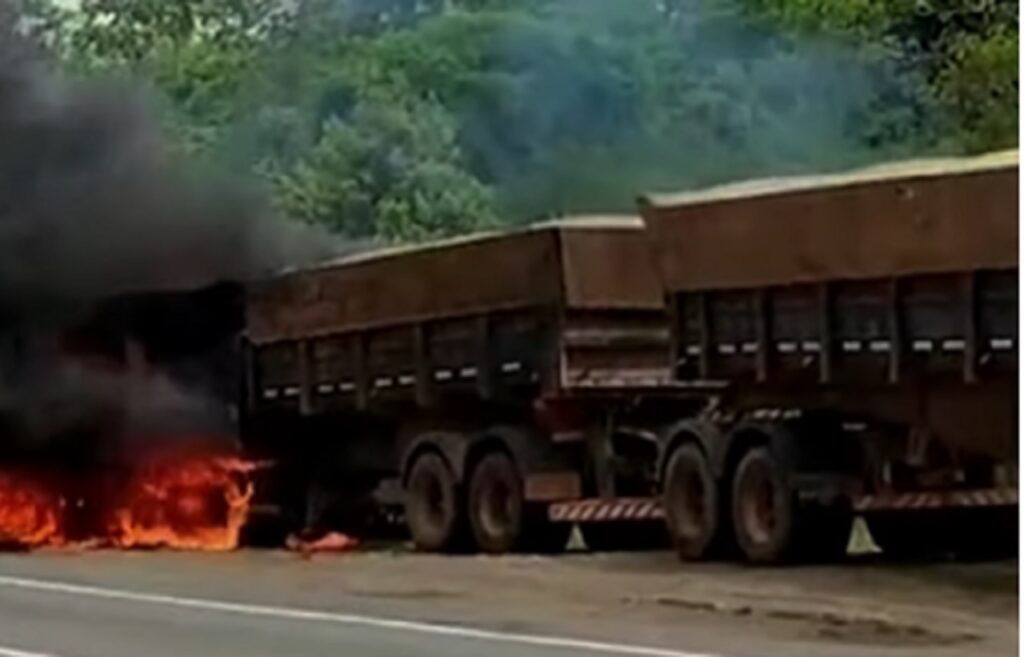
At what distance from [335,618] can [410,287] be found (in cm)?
746

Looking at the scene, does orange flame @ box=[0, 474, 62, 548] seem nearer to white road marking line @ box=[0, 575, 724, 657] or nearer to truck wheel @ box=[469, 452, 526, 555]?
truck wheel @ box=[469, 452, 526, 555]

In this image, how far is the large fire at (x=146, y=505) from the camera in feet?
90.5

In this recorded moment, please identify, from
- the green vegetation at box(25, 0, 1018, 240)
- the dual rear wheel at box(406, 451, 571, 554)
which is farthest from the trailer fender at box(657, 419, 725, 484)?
the green vegetation at box(25, 0, 1018, 240)

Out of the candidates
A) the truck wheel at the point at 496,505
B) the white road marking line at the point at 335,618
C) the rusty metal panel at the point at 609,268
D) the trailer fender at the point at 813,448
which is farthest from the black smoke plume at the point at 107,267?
the trailer fender at the point at 813,448

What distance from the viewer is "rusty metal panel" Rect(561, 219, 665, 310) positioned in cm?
2414

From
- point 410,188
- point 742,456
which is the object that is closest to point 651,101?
point 410,188

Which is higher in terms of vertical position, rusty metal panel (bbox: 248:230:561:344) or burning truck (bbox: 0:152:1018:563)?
rusty metal panel (bbox: 248:230:561:344)

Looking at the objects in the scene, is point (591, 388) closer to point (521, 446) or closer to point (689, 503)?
point (521, 446)

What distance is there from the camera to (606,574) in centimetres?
2305

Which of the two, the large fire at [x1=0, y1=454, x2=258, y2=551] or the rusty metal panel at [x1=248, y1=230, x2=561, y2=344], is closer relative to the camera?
the rusty metal panel at [x1=248, y1=230, x2=561, y2=344]

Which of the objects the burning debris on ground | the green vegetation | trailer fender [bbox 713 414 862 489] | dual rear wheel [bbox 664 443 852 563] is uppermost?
the green vegetation

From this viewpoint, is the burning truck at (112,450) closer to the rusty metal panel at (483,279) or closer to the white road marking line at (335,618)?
the rusty metal panel at (483,279)

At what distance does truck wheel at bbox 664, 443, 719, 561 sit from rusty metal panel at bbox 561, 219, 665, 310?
4.32 feet

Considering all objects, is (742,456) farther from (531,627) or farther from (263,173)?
(263,173)
